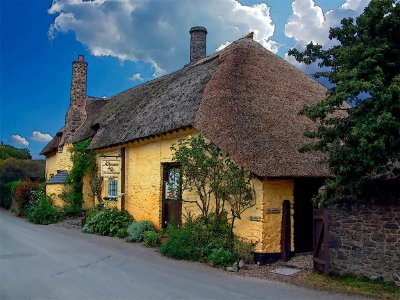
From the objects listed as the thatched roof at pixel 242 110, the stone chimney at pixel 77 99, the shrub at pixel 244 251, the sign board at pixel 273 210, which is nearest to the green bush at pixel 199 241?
the shrub at pixel 244 251

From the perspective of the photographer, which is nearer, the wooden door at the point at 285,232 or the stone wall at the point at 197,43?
the wooden door at the point at 285,232

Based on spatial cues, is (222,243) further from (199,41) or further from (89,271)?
(199,41)

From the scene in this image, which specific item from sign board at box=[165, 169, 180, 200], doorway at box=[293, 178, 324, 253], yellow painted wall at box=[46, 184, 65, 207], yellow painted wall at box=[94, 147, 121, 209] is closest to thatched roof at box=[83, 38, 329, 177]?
yellow painted wall at box=[94, 147, 121, 209]

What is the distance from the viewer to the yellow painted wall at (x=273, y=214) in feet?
34.3

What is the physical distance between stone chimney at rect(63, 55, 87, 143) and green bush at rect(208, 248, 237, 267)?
641 inches

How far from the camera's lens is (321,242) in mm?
9383

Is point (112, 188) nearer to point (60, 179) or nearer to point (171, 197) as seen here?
point (171, 197)

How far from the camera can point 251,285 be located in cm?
837

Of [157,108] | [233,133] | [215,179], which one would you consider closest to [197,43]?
[157,108]

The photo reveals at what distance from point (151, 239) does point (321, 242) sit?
223 inches

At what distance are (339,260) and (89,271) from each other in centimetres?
557

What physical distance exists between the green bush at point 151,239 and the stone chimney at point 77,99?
12846mm

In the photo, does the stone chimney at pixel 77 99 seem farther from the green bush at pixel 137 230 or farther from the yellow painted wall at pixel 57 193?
the green bush at pixel 137 230

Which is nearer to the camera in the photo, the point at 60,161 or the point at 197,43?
the point at 197,43
